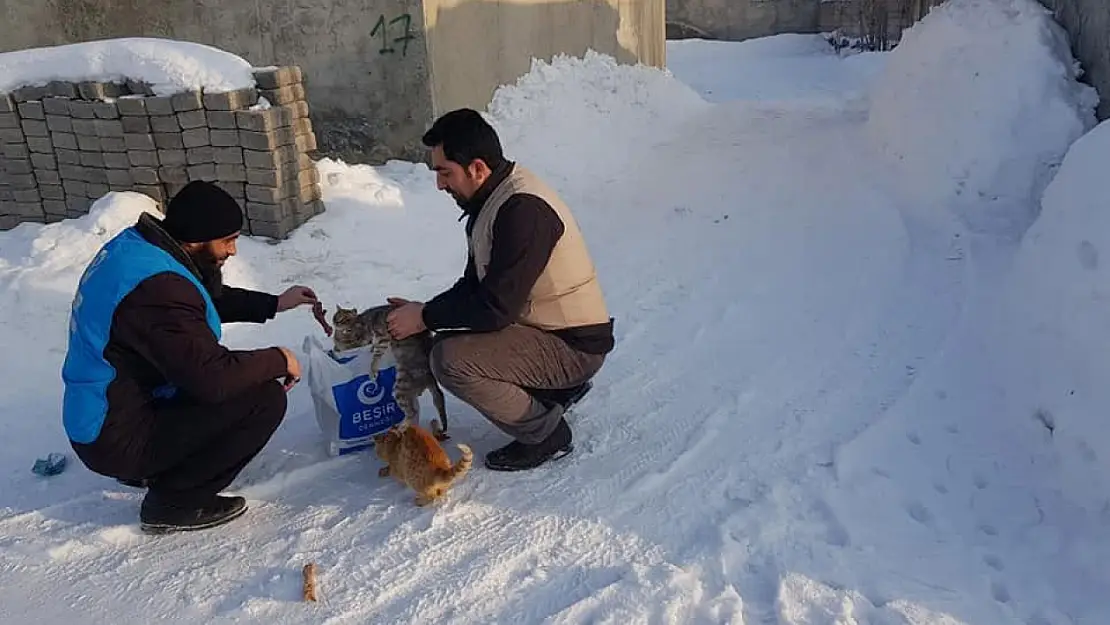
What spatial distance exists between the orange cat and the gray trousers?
24cm

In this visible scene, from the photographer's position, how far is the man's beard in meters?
3.51

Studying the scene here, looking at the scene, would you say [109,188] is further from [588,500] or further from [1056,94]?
[1056,94]

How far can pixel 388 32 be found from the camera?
27.9 feet

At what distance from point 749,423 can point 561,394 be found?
946mm

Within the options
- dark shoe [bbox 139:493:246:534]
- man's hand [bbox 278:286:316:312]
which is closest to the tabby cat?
man's hand [bbox 278:286:316:312]

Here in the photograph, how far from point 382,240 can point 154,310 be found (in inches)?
143

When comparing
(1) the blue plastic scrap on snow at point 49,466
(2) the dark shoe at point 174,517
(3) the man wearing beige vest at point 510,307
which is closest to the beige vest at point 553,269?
(3) the man wearing beige vest at point 510,307

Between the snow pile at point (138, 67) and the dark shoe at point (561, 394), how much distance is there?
383cm

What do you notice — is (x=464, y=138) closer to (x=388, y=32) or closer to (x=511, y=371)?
(x=511, y=371)

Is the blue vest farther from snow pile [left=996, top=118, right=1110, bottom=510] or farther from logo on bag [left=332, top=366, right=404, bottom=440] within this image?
snow pile [left=996, top=118, right=1110, bottom=510]

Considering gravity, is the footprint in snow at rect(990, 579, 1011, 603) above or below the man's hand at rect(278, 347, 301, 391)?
below

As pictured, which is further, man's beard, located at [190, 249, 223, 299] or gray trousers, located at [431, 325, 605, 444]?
gray trousers, located at [431, 325, 605, 444]

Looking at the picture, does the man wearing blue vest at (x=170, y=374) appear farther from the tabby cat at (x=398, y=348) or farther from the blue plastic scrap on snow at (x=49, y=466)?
the blue plastic scrap on snow at (x=49, y=466)

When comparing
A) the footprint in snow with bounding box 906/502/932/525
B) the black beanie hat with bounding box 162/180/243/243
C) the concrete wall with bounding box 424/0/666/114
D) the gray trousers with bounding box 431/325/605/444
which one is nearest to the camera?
the black beanie hat with bounding box 162/180/243/243
